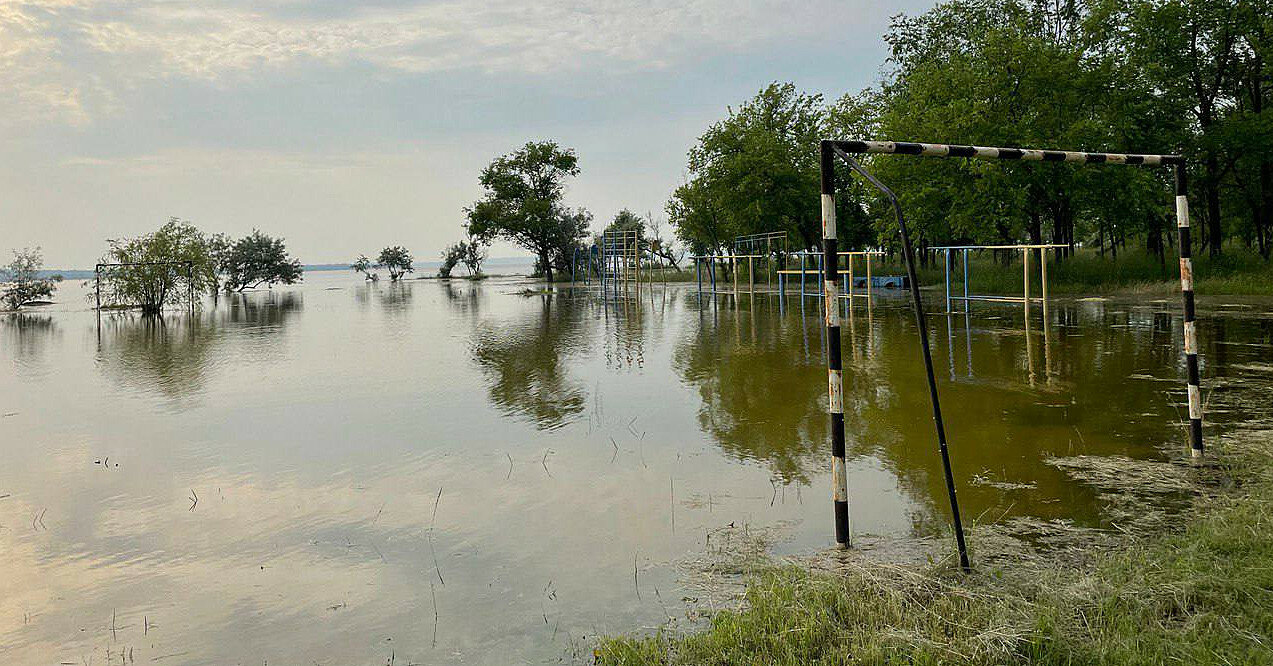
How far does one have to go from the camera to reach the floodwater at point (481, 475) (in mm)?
3746

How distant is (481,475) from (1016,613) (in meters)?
3.89

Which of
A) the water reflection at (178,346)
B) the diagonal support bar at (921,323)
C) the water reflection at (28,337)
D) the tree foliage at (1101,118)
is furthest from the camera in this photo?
the tree foliage at (1101,118)

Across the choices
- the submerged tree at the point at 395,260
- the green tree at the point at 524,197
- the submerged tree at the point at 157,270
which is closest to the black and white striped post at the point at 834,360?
the submerged tree at the point at 157,270

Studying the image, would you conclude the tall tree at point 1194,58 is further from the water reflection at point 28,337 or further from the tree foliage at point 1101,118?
the water reflection at point 28,337

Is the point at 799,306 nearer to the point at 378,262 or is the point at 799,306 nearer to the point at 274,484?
the point at 274,484

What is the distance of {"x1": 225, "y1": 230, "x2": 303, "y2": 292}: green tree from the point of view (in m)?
52.3

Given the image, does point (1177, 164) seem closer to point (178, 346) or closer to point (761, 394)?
point (761, 394)

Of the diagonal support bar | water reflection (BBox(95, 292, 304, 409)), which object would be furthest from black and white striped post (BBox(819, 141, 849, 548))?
water reflection (BBox(95, 292, 304, 409))

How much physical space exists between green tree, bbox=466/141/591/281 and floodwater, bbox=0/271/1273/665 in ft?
129

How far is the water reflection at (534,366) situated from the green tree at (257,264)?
125ft

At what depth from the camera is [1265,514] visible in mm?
4191

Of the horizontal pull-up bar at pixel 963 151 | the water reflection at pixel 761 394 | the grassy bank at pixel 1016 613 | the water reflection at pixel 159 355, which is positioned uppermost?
the horizontal pull-up bar at pixel 963 151

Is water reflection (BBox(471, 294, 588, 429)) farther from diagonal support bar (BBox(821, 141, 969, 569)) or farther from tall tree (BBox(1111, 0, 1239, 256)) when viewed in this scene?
tall tree (BBox(1111, 0, 1239, 256))

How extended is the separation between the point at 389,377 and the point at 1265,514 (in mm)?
9757
